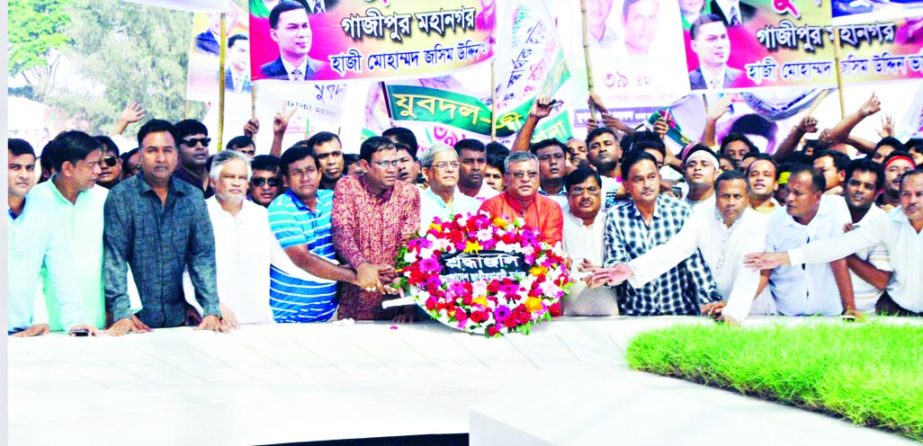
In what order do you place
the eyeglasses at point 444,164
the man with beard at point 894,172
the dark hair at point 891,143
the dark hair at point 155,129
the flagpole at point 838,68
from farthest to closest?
the flagpole at point 838,68
the dark hair at point 891,143
the man with beard at point 894,172
the eyeglasses at point 444,164
the dark hair at point 155,129

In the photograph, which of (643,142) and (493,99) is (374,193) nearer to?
(493,99)

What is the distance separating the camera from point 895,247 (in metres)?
8.02

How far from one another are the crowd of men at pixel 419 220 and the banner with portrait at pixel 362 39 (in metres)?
0.49

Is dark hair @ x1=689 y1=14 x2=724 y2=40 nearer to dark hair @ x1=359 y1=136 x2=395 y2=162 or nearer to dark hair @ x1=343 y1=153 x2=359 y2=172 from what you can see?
dark hair @ x1=359 y1=136 x2=395 y2=162

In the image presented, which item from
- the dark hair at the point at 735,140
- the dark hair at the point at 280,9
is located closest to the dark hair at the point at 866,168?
the dark hair at the point at 735,140

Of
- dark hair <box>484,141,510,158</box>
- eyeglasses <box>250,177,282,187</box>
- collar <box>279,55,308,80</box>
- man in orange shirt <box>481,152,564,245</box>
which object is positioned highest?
collar <box>279,55,308,80</box>

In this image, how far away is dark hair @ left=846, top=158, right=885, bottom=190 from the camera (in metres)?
8.02

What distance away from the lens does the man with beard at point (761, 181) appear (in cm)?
793

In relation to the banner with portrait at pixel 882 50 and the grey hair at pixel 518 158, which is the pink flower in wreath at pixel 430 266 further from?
Result: the banner with portrait at pixel 882 50

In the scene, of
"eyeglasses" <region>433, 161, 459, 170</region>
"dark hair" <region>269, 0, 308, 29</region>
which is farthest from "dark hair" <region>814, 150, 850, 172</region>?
"dark hair" <region>269, 0, 308, 29</region>

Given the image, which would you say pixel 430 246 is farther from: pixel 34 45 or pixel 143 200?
pixel 34 45

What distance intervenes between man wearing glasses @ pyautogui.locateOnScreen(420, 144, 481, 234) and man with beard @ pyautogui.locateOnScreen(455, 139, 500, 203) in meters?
0.12

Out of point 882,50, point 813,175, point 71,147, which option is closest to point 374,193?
point 71,147

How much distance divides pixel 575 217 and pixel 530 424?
9.38 ft
